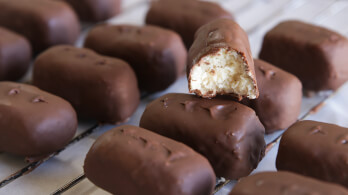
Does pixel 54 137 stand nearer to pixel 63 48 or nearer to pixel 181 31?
pixel 63 48

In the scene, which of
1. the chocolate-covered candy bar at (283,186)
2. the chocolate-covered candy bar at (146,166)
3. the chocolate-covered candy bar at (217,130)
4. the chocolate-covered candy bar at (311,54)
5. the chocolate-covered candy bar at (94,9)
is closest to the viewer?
the chocolate-covered candy bar at (283,186)

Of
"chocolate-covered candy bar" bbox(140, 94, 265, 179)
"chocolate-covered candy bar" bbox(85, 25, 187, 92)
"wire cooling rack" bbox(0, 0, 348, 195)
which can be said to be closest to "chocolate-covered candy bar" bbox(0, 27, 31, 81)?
"chocolate-covered candy bar" bbox(85, 25, 187, 92)

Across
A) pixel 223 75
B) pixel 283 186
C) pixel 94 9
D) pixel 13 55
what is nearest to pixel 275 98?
pixel 223 75

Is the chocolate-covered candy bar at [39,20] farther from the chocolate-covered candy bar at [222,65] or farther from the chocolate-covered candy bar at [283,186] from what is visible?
the chocolate-covered candy bar at [283,186]

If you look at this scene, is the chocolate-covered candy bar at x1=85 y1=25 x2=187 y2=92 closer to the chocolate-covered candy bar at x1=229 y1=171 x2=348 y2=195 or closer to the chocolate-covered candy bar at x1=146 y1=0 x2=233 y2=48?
the chocolate-covered candy bar at x1=146 y1=0 x2=233 y2=48

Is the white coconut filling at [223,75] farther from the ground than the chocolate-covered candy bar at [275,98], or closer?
farther from the ground

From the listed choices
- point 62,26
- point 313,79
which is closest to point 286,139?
point 313,79

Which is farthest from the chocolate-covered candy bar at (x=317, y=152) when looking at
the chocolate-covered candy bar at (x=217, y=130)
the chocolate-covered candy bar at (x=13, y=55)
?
the chocolate-covered candy bar at (x=13, y=55)
